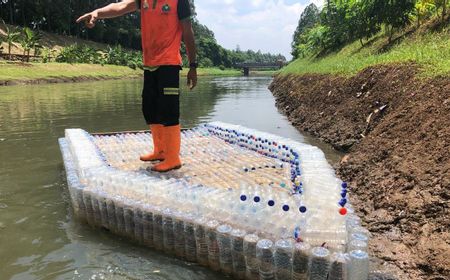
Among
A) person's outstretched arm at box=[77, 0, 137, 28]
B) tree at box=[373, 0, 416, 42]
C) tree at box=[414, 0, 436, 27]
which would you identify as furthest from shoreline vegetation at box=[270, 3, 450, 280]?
person's outstretched arm at box=[77, 0, 137, 28]

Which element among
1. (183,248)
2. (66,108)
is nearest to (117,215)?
(183,248)

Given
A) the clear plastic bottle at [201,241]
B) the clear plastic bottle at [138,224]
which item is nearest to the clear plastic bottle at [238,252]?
the clear plastic bottle at [201,241]

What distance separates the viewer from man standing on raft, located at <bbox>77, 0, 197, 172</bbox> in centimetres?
500

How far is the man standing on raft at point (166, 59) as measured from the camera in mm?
5004

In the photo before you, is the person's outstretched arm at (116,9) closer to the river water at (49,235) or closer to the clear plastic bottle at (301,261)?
the river water at (49,235)

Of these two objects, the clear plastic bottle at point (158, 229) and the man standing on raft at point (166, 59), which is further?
the man standing on raft at point (166, 59)

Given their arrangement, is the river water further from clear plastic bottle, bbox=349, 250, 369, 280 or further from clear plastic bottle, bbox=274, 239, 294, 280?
clear plastic bottle, bbox=349, 250, 369, 280

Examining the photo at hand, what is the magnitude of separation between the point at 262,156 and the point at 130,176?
87.1 inches

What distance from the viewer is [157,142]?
5.59 m

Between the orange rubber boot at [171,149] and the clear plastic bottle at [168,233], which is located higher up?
the orange rubber boot at [171,149]

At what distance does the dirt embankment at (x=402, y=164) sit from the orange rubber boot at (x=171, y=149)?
225cm

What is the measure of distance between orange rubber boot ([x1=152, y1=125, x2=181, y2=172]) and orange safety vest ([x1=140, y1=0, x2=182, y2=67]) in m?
0.79

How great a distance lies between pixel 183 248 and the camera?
386cm

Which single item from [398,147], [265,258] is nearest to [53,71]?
[398,147]
